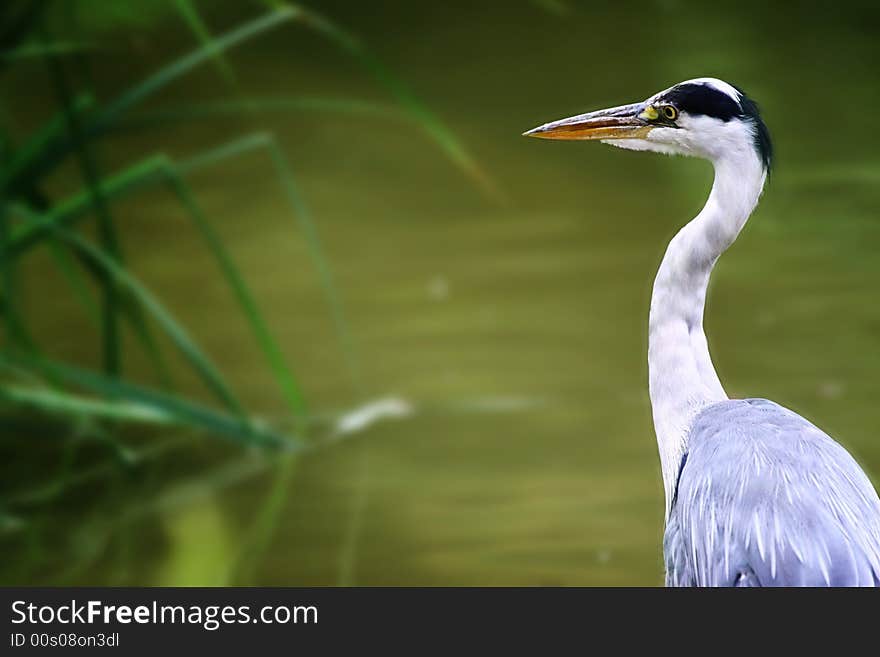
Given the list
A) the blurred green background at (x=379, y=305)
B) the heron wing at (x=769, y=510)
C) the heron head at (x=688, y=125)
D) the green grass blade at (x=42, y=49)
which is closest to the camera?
the heron wing at (x=769, y=510)

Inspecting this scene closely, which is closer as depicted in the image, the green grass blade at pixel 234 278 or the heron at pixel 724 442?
the heron at pixel 724 442

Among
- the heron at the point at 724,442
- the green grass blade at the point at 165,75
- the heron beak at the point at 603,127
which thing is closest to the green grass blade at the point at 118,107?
the green grass blade at the point at 165,75

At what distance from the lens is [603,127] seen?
8.84ft

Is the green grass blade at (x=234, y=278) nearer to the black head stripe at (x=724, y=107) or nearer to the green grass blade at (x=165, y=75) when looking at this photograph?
the green grass blade at (x=165, y=75)

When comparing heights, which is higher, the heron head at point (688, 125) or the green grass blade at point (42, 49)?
the green grass blade at point (42, 49)

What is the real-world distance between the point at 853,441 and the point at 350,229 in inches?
106

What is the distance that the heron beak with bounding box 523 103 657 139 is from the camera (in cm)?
267

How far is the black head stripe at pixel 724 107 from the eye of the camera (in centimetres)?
255

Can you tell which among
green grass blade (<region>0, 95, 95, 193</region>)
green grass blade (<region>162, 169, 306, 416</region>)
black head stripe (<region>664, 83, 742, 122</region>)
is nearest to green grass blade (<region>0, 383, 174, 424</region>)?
green grass blade (<region>162, 169, 306, 416</region>)

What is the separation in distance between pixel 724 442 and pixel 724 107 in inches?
21.3

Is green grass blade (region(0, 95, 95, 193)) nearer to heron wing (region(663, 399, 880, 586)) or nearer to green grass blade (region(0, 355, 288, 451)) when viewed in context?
green grass blade (region(0, 355, 288, 451))
